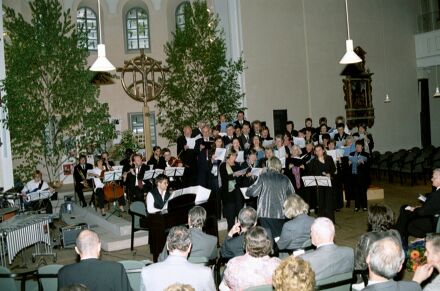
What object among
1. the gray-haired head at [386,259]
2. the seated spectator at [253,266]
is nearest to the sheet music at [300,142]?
the seated spectator at [253,266]

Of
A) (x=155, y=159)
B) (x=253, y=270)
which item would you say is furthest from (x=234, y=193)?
(x=253, y=270)

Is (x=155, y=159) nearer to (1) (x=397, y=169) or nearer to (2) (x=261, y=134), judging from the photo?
(2) (x=261, y=134)

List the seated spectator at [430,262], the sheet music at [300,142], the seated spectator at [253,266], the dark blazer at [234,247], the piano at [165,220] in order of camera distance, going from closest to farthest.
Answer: the seated spectator at [430,262] < the seated spectator at [253,266] < the dark blazer at [234,247] < the piano at [165,220] < the sheet music at [300,142]

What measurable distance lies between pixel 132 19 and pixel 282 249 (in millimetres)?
15028

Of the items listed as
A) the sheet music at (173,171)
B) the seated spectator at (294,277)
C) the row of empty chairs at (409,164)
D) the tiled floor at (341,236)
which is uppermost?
the sheet music at (173,171)

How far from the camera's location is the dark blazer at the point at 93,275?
3670 mm

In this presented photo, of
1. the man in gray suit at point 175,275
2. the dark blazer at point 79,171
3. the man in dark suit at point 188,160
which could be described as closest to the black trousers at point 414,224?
the man in gray suit at point 175,275

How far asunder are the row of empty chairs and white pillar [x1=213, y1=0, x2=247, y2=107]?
463cm

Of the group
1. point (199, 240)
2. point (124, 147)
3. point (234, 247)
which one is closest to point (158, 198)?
point (199, 240)

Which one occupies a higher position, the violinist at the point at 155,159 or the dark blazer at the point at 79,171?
the violinist at the point at 155,159

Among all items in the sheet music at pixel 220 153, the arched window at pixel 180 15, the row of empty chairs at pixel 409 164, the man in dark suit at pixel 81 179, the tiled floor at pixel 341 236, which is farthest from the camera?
the arched window at pixel 180 15

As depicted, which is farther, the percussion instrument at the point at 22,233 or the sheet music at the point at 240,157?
the sheet music at the point at 240,157

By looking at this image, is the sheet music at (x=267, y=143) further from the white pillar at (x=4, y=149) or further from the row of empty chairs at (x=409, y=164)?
the white pillar at (x=4, y=149)

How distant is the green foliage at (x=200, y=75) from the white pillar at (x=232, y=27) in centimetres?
46
